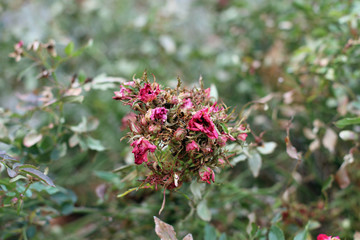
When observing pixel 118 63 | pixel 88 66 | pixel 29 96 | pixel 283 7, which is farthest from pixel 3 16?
pixel 283 7

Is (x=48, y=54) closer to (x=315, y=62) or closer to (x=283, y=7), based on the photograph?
(x=315, y=62)

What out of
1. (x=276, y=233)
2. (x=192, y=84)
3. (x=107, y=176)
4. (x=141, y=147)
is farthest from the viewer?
(x=192, y=84)

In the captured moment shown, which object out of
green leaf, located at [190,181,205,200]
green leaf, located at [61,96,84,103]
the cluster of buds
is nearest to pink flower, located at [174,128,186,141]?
the cluster of buds

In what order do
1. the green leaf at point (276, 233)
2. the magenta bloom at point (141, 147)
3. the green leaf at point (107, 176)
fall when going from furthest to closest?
the green leaf at point (107, 176) → the green leaf at point (276, 233) → the magenta bloom at point (141, 147)

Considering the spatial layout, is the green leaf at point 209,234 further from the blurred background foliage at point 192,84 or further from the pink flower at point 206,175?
the pink flower at point 206,175

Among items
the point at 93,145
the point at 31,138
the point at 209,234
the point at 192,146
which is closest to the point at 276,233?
the point at 209,234

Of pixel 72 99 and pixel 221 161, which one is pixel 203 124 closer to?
pixel 221 161

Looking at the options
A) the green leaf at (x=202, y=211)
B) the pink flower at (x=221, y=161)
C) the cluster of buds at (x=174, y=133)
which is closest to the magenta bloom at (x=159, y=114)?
the cluster of buds at (x=174, y=133)
